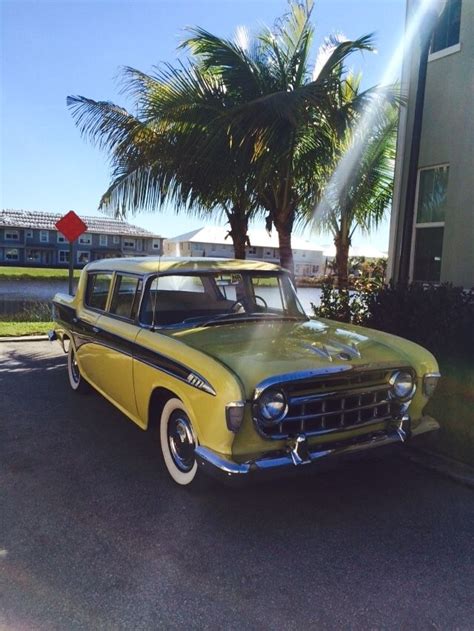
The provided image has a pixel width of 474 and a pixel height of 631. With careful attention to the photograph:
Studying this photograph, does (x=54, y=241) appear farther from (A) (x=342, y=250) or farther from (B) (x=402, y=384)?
(B) (x=402, y=384)

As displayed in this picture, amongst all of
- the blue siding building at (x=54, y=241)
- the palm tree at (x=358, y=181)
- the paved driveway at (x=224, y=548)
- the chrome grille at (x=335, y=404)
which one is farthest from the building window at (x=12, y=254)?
the chrome grille at (x=335, y=404)

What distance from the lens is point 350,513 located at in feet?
11.1

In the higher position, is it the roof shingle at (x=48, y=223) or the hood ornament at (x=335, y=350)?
the roof shingle at (x=48, y=223)

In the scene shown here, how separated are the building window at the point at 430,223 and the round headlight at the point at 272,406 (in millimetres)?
5878

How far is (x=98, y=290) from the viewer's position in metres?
5.49

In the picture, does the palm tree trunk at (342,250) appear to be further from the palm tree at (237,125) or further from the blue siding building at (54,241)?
the blue siding building at (54,241)

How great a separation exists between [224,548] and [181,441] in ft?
2.89

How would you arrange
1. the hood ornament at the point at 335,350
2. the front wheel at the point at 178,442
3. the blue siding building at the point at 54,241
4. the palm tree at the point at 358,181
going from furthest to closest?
1. the blue siding building at the point at 54,241
2. the palm tree at the point at 358,181
3. the front wheel at the point at 178,442
4. the hood ornament at the point at 335,350

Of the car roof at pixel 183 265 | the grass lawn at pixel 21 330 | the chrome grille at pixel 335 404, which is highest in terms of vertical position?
the car roof at pixel 183 265

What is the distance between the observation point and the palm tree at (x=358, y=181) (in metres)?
8.38

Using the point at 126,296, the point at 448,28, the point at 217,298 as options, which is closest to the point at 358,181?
the point at 448,28

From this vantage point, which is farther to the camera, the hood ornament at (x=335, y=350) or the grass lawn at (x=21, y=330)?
the grass lawn at (x=21, y=330)

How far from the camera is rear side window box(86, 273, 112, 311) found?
17.0ft

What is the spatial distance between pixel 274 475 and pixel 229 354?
833mm
